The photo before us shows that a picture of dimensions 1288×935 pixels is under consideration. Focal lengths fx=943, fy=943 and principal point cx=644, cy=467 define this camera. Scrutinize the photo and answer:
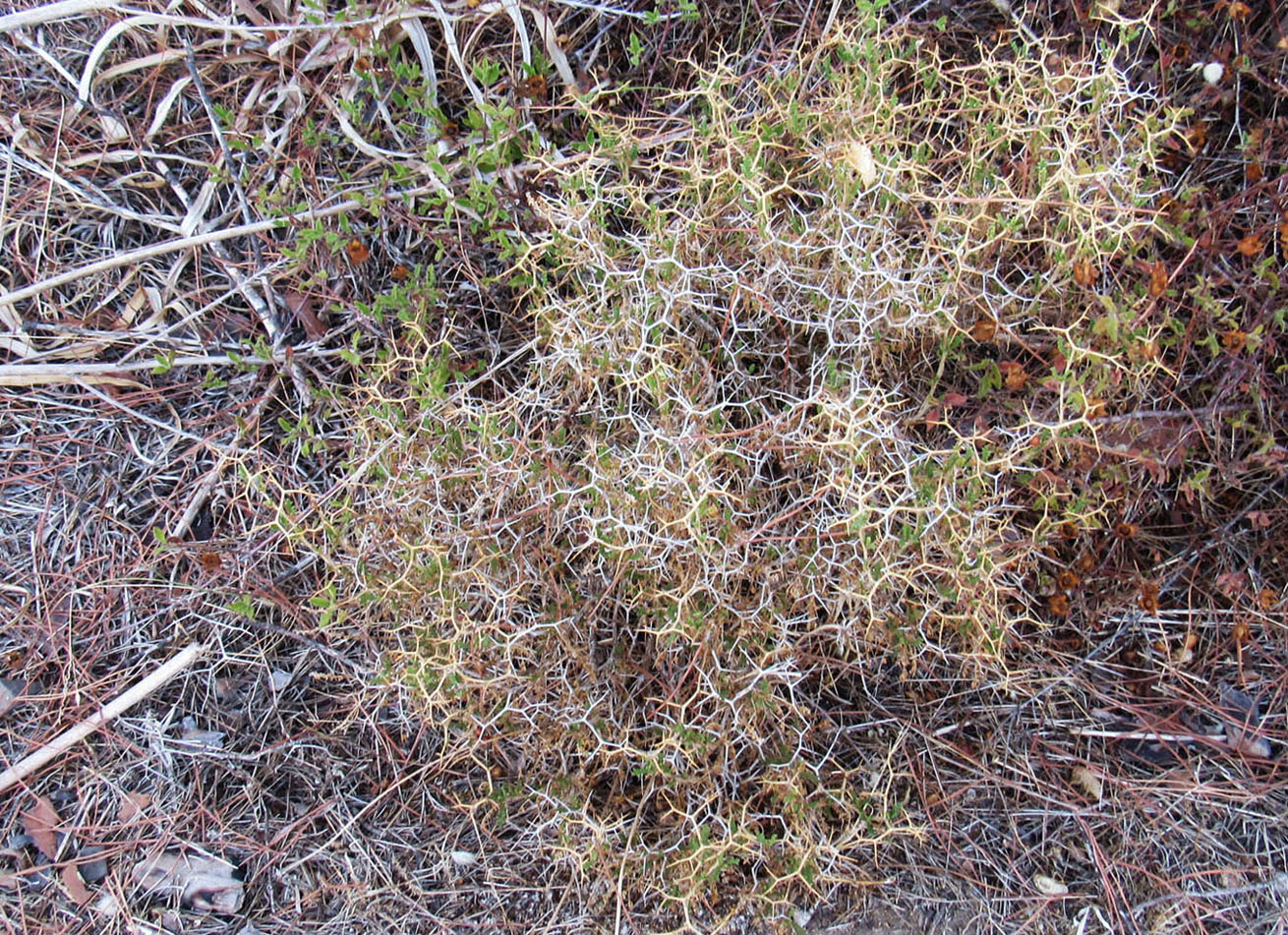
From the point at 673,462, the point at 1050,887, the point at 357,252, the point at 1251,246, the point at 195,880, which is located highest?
the point at 1251,246

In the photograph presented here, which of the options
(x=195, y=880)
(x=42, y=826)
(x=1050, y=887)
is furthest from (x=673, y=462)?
(x=42, y=826)

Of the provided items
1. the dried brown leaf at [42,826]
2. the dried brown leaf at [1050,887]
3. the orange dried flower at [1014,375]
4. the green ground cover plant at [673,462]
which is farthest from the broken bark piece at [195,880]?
the orange dried flower at [1014,375]

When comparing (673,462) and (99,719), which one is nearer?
(673,462)

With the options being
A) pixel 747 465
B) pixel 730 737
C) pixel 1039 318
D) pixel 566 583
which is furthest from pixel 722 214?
pixel 730 737

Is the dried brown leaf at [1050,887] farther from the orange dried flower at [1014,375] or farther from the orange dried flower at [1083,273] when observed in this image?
the orange dried flower at [1083,273]

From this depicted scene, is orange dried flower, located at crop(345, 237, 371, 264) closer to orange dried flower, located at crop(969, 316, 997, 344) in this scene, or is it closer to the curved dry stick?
the curved dry stick

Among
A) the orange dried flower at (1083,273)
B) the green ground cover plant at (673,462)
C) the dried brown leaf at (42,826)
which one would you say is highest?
the orange dried flower at (1083,273)

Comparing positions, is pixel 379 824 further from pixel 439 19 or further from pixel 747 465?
pixel 439 19

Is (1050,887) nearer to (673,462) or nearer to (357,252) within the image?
(673,462)
